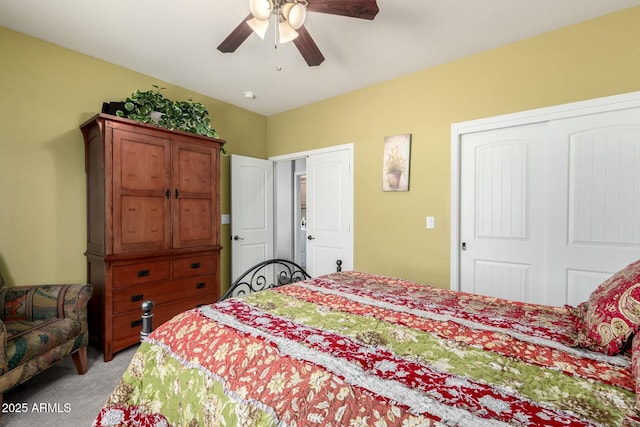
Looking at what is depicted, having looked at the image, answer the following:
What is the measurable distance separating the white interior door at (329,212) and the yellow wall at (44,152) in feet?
7.45

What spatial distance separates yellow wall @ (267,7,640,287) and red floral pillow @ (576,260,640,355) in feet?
5.59

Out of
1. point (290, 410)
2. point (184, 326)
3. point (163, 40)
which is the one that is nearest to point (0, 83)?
point (163, 40)

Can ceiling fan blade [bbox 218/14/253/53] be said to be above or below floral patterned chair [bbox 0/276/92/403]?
above

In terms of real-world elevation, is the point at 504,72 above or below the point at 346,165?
above

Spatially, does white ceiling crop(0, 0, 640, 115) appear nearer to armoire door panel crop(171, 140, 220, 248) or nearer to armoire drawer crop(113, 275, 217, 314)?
armoire door panel crop(171, 140, 220, 248)

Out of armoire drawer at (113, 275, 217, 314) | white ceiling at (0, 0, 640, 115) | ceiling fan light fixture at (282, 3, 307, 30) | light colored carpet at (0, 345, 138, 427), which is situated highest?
white ceiling at (0, 0, 640, 115)

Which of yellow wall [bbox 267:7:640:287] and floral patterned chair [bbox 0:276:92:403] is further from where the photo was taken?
yellow wall [bbox 267:7:640:287]

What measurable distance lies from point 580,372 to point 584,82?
7.46ft

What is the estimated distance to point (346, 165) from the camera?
141 inches

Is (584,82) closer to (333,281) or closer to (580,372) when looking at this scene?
(580,372)

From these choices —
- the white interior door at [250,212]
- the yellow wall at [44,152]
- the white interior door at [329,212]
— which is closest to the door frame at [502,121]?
the white interior door at [329,212]

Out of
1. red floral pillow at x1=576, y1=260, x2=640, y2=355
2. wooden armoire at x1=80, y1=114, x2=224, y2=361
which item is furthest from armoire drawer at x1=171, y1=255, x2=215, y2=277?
red floral pillow at x1=576, y1=260, x2=640, y2=355

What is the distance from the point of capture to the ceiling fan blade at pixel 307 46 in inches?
73.7

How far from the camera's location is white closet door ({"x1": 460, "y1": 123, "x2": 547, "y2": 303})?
2.42 m
